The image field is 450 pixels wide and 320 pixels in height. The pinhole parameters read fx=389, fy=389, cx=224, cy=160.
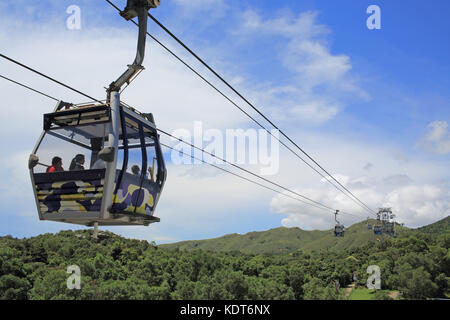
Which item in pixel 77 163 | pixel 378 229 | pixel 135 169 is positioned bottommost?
pixel 378 229

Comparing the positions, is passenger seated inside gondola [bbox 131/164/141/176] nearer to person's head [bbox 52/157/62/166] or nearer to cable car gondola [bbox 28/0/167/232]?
cable car gondola [bbox 28/0/167/232]

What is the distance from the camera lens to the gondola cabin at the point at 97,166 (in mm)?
7969

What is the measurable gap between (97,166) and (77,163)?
749mm

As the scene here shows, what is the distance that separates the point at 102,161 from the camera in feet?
27.1

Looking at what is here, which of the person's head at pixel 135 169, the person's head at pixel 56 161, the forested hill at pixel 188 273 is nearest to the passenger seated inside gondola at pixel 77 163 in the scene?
the person's head at pixel 56 161

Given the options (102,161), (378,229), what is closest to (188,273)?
(378,229)

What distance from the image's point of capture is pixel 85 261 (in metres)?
105

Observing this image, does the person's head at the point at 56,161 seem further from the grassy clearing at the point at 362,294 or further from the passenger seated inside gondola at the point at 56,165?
the grassy clearing at the point at 362,294

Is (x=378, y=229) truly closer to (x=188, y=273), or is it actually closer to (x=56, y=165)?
(x=56, y=165)

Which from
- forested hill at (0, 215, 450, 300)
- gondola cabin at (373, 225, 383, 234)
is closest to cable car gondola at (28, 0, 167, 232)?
gondola cabin at (373, 225, 383, 234)

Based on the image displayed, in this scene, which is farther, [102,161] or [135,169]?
[135,169]

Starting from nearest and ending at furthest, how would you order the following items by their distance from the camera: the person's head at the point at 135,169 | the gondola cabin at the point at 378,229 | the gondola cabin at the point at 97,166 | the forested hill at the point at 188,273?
the gondola cabin at the point at 97,166
the person's head at the point at 135,169
the gondola cabin at the point at 378,229
the forested hill at the point at 188,273
